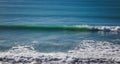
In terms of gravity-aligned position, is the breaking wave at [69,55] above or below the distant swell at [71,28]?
below

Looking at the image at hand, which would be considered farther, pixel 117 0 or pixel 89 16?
pixel 117 0

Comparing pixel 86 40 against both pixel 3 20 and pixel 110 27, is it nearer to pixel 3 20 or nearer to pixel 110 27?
pixel 110 27

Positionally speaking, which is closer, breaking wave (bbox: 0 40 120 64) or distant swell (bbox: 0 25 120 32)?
breaking wave (bbox: 0 40 120 64)

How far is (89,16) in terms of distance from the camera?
26.7m

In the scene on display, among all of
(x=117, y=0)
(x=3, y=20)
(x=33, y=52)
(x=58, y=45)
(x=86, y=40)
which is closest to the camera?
(x=33, y=52)

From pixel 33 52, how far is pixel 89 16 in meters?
14.6

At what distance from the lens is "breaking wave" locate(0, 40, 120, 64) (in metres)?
11.8

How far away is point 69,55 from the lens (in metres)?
12.5

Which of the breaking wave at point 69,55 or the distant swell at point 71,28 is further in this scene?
the distant swell at point 71,28

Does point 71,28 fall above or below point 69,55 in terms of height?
above

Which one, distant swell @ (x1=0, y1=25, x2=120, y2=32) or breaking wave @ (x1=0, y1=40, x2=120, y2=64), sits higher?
distant swell @ (x1=0, y1=25, x2=120, y2=32)

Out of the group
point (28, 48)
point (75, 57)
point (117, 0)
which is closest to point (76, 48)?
point (75, 57)

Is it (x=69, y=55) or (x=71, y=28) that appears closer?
(x=69, y=55)

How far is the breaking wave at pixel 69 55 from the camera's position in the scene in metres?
11.8
